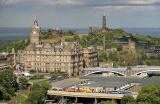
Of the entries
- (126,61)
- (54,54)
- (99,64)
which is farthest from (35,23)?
(126,61)

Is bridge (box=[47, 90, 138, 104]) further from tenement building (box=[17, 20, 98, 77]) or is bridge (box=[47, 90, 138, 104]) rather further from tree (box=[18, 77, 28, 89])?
tenement building (box=[17, 20, 98, 77])

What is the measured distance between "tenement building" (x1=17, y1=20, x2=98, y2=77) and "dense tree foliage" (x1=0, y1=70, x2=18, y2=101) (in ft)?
66.1

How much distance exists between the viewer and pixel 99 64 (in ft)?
390

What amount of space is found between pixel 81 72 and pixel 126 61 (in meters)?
22.7

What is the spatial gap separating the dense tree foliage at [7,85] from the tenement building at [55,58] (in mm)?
20155

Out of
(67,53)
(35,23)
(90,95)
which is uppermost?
(35,23)

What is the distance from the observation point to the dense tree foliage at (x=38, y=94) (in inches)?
2954

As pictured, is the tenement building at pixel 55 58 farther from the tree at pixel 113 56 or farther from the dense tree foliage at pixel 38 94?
the dense tree foliage at pixel 38 94

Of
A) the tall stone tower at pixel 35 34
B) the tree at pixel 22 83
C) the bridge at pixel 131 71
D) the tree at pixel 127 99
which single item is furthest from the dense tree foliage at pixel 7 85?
the tall stone tower at pixel 35 34

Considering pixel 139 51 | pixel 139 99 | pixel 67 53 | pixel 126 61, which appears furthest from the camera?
pixel 139 51

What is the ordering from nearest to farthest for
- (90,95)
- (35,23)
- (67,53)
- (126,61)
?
(90,95)
(67,53)
(35,23)
(126,61)

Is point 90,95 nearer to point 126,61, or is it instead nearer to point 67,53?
point 67,53

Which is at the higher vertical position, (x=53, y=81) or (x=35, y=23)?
(x=35, y=23)

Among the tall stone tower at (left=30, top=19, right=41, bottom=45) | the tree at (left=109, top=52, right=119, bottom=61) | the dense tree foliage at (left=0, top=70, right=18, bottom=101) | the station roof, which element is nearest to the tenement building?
the tall stone tower at (left=30, top=19, right=41, bottom=45)
